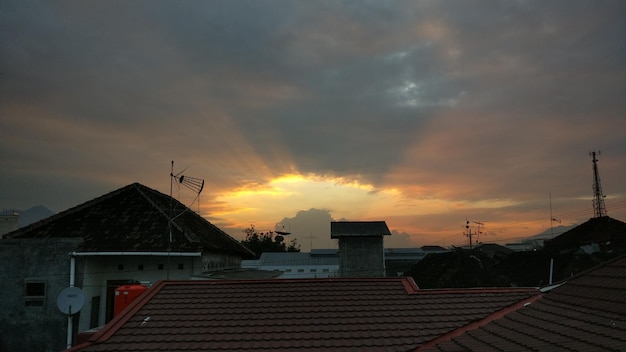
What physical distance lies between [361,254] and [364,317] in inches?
852

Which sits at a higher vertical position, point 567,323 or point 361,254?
point 361,254

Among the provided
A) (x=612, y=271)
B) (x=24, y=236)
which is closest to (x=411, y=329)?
(x=612, y=271)

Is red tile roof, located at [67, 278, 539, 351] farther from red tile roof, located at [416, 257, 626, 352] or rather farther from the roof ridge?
red tile roof, located at [416, 257, 626, 352]

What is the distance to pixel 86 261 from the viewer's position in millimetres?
16469

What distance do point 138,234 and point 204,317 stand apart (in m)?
10.2

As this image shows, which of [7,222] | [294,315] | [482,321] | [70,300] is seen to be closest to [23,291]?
[70,300]

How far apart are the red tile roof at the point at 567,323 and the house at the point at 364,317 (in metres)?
0.02

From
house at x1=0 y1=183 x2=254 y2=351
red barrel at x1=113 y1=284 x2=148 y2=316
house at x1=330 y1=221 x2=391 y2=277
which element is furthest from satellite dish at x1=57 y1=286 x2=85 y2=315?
house at x1=330 y1=221 x2=391 y2=277

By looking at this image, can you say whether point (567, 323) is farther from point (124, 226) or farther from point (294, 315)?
point (124, 226)

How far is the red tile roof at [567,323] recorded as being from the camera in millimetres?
6164

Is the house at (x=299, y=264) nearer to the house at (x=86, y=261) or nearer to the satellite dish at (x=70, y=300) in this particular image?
the house at (x=86, y=261)

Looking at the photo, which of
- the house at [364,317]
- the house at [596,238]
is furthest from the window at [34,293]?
the house at [596,238]

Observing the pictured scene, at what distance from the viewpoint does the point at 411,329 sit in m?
8.45

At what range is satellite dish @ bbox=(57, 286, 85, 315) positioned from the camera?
1225 cm
